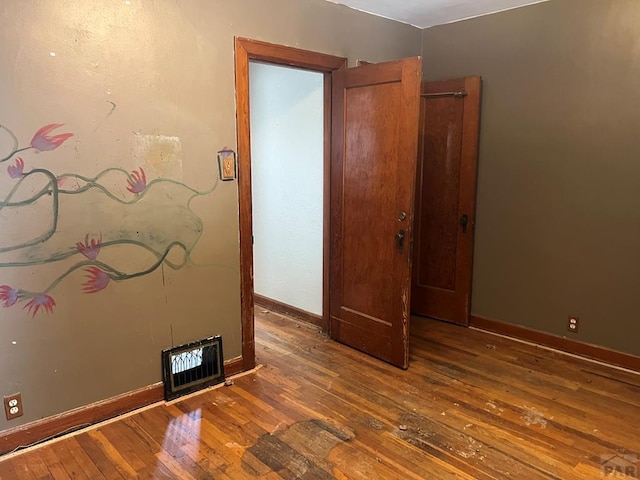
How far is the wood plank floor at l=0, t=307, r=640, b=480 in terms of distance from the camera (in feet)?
7.19

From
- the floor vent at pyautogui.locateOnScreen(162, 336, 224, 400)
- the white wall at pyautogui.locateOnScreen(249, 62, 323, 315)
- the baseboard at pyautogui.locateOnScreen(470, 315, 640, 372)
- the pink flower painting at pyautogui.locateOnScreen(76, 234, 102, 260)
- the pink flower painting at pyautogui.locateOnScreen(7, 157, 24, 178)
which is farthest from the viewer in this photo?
the white wall at pyautogui.locateOnScreen(249, 62, 323, 315)

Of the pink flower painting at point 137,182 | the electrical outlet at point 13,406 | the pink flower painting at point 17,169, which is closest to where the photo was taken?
the pink flower painting at point 17,169

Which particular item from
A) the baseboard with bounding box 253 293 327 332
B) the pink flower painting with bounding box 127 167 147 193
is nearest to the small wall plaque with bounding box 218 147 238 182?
the pink flower painting with bounding box 127 167 147 193

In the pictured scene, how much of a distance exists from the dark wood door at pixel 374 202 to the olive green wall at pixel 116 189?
2.20 feet

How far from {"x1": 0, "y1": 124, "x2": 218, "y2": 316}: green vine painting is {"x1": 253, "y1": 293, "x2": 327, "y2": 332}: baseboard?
1.51 m

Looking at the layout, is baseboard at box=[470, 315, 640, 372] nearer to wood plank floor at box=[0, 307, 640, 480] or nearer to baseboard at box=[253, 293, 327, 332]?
wood plank floor at box=[0, 307, 640, 480]

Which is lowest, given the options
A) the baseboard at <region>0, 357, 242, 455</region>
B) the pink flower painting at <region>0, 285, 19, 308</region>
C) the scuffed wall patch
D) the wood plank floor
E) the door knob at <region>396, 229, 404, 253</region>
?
the wood plank floor

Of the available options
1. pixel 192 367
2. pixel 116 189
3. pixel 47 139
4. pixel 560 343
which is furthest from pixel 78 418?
pixel 560 343

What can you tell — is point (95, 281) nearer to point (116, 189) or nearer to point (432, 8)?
point (116, 189)

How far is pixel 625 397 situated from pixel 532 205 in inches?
56.5

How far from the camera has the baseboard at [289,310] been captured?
3.95m

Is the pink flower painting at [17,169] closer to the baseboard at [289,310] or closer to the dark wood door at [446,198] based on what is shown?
the baseboard at [289,310]

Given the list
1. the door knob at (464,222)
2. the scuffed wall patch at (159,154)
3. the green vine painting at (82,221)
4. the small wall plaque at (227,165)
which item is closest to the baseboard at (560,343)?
the door knob at (464,222)

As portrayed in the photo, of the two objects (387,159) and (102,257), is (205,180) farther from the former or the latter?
(387,159)
